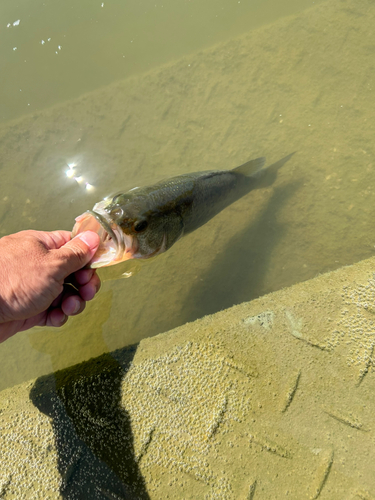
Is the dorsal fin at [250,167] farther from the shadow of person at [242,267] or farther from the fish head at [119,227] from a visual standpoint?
the fish head at [119,227]

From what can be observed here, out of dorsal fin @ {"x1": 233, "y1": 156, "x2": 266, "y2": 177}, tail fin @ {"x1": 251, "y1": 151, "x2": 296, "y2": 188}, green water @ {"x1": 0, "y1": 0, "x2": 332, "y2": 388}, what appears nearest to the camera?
green water @ {"x1": 0, "y1": 0, "x2": 332, "y2": 388}

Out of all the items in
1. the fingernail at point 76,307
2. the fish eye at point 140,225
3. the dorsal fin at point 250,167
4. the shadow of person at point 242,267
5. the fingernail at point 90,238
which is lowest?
the shadow of person at point 242,267

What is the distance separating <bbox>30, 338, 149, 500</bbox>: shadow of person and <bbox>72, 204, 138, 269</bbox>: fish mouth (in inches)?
27.8

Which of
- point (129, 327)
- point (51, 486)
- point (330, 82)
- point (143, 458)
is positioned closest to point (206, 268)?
point (129, 327)

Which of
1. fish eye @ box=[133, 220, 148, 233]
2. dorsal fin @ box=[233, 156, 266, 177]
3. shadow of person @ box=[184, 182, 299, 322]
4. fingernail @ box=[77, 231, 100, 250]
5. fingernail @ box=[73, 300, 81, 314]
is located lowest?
shadow of person @ box=[184, 182, 299, 322]

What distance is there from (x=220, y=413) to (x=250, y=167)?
8.38ft

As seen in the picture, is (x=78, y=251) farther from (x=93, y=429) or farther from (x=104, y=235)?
(x=93, y=429)

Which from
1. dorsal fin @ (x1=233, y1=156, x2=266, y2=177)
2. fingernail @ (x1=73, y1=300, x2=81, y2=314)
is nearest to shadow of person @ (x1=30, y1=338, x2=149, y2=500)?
fingernail @ (x1=73, y1=300, x2=81, y2=314)

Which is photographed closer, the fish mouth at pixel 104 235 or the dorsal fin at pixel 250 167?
the fish mouth at pixel 104 235

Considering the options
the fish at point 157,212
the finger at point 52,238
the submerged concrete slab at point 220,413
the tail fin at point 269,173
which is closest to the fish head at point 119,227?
the fish at point 157,212

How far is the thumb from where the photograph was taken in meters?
1.88

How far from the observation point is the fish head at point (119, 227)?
215 centimetres

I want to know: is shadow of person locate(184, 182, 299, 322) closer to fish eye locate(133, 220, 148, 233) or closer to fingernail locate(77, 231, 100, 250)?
fish eye locate(133, 220, 148, 233)

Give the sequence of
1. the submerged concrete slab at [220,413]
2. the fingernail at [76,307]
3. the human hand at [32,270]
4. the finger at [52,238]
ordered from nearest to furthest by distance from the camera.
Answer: the human hand at [32,270]
the submerged concrete slab at [220,413]
the finger at [52,238]
the fingernail at [76,307]
